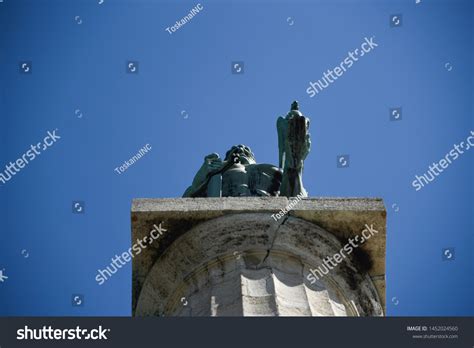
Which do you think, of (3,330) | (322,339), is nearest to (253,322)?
(322,339)

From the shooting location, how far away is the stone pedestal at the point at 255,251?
657 inches

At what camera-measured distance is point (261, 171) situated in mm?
20328

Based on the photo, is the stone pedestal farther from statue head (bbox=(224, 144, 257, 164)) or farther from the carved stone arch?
statue head (bbox=(224, 144, 257, 164))

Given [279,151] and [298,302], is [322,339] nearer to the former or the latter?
[298,302]

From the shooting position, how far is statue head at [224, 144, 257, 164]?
858 inches

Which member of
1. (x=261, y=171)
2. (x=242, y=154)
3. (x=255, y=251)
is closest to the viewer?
(x=255, y=251)

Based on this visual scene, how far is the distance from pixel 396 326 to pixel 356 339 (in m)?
0.58

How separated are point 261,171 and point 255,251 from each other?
3.44m

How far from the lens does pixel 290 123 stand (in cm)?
1870
